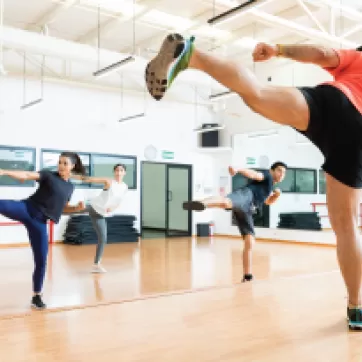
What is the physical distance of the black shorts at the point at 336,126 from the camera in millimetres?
1822

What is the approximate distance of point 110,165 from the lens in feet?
36.3

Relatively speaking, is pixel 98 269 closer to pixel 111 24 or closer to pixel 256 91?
pixel 256 91

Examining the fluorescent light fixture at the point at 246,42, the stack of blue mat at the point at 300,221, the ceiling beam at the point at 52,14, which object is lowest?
the stack of blue mat at the point at 300,221

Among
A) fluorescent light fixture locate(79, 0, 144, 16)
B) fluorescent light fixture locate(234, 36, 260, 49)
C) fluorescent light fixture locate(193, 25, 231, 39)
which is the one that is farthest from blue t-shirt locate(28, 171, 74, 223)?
fluorescent light fixture locate(234, 36, 260, 49)

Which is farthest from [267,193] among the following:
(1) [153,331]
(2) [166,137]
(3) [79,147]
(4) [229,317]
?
(2) [166,137]

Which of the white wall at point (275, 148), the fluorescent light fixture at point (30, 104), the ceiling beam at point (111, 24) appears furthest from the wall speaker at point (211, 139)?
the fluorescent light fixture at point (30, 104)

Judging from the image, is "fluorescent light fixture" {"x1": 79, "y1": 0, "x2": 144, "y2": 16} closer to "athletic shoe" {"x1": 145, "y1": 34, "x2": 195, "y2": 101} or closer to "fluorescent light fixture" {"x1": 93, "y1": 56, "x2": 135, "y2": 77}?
"fluorescent light fixture" {"x1": 93, "y1": 56, "x2": 135, "y2": 77}

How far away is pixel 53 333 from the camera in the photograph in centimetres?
196

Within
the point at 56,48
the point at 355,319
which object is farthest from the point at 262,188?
the point at 56,48

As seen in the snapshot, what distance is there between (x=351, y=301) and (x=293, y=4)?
7.28 m

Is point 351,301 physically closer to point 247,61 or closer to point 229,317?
point 229,317

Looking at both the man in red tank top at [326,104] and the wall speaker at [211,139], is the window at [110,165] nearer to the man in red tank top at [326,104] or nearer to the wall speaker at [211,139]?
the wall speaker at [211,139]

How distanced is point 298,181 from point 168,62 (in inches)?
400

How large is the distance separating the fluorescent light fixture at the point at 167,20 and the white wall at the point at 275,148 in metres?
3.05
